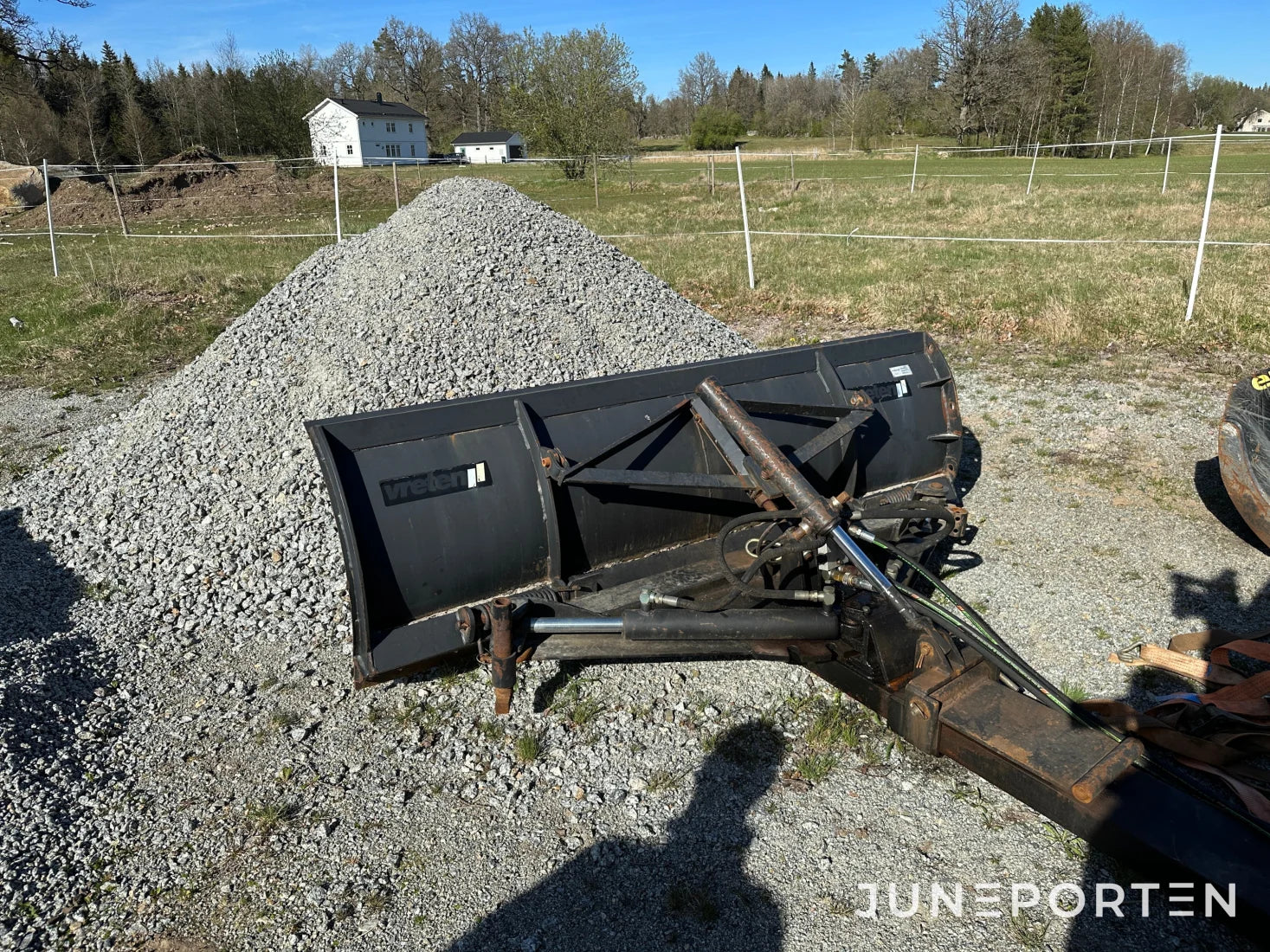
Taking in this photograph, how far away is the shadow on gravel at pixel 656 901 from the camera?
271 cm

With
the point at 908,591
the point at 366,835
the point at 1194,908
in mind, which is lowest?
the point at 366,835

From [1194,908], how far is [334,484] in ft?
10.3

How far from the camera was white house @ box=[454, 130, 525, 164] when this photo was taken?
214ft

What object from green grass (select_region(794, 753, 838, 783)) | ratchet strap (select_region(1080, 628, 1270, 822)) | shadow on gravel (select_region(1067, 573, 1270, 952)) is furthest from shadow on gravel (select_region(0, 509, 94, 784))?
ratchet strap (select_region(1080, 628, 1270, 822))

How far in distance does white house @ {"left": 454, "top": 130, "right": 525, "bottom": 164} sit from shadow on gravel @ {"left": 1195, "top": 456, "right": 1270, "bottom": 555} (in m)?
64.8

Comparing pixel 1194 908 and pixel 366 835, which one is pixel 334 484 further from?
pixel 1194 908

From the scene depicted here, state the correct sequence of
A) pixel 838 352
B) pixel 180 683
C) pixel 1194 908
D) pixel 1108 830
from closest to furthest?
pixel 1108 830
pixel 1194 908
pixel 180 683
pixel 838 352

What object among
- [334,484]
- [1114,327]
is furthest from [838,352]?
[1114,327]

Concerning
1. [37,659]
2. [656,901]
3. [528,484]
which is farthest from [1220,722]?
[37,659]

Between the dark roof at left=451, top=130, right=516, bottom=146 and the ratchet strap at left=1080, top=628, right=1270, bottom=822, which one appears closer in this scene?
the ratchet strap at left=1080, top=628, right=1270, bottom=822

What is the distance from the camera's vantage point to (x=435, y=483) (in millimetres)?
3451

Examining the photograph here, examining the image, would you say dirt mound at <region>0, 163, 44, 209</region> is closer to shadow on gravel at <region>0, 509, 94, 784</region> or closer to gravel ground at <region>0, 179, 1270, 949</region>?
gravel ground at <region>0, 179, 1270, 949</region>

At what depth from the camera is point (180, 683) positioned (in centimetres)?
406

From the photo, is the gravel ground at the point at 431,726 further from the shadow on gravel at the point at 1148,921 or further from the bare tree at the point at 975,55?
the bare tree at the point at 975,55
